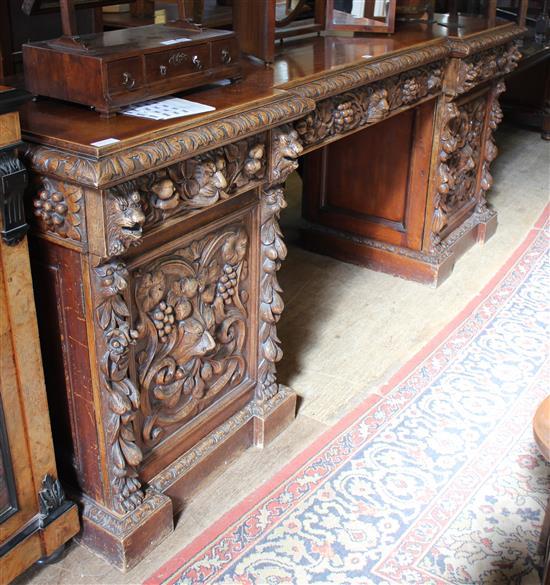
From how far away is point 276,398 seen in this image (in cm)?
253

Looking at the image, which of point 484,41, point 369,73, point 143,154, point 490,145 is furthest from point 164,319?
point 490,145

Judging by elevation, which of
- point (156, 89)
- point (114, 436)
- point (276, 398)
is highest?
point (156, 89)

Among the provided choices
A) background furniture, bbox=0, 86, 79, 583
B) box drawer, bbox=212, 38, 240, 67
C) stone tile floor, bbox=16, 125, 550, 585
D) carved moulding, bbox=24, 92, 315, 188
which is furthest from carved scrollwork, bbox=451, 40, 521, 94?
background furniture, bbox=0, 86, 79, 583

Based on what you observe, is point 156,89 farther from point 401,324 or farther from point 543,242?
point 543,242

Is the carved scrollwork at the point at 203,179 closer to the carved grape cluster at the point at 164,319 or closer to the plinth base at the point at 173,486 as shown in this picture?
the carved grape cluster at the point at 164,319

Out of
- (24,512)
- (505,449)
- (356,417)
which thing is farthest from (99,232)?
(505,449)

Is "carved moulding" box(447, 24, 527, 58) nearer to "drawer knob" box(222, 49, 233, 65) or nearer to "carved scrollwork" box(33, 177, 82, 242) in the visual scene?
"drawer knob" box(222, 49, 233, 65)

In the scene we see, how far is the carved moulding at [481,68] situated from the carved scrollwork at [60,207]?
210 centimetres

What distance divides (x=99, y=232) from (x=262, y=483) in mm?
1072

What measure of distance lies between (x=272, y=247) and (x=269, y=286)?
134 millimetres

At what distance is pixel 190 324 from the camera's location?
6.87 feet

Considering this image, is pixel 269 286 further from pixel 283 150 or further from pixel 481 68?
pixel 481 68

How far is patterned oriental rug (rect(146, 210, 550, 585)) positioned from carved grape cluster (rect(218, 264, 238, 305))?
604 millimetres

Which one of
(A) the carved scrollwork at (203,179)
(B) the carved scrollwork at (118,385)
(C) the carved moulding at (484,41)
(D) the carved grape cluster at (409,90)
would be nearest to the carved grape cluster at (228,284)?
(A) the carved scrollwork at (203,179)
